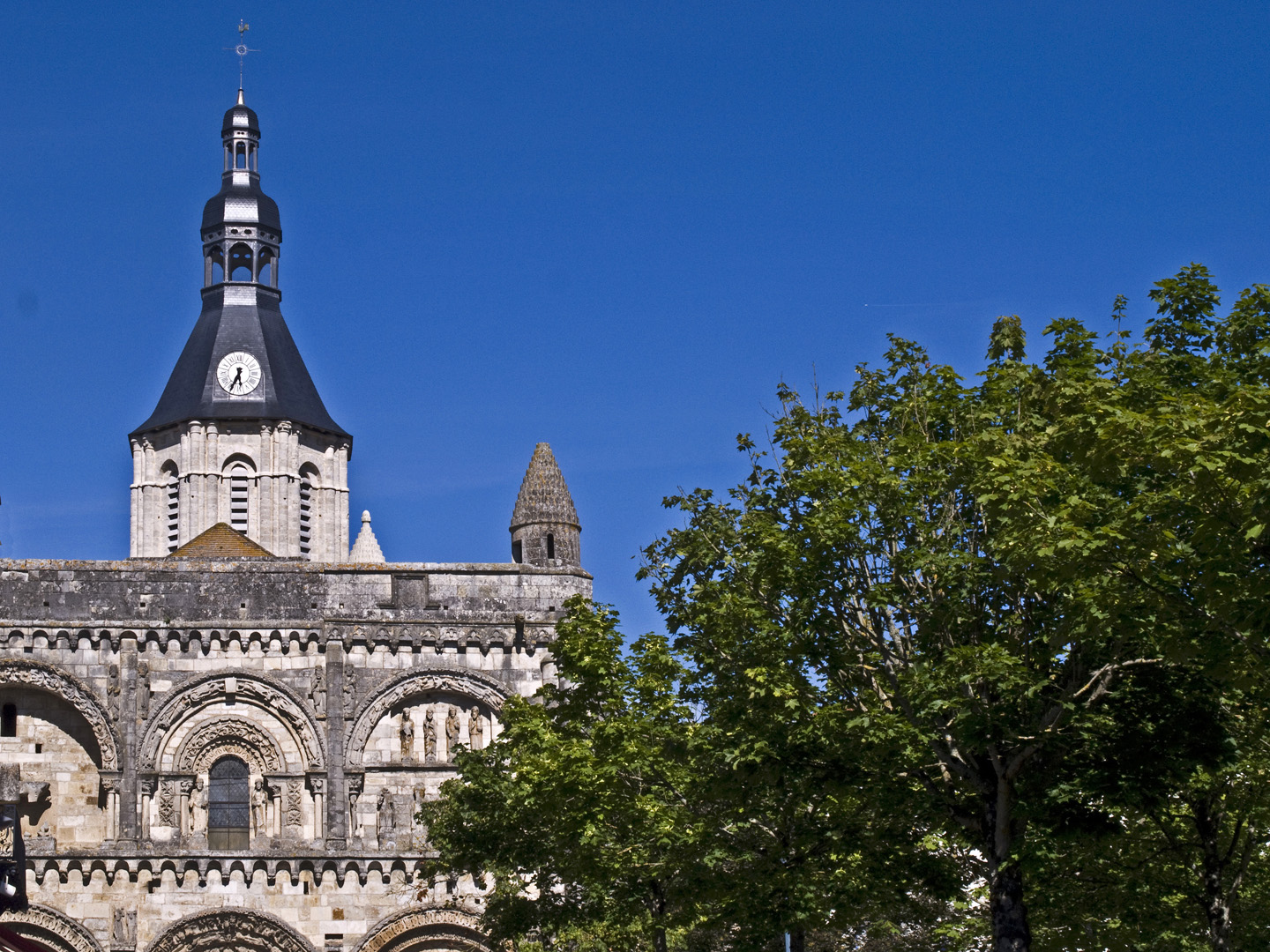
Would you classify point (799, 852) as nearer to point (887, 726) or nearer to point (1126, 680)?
point (887, 726)

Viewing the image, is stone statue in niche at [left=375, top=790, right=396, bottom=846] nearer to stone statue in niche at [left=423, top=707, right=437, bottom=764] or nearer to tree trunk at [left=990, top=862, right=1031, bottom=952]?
stone statue in niche at [left=423, top=707, right=437, bottom=764]

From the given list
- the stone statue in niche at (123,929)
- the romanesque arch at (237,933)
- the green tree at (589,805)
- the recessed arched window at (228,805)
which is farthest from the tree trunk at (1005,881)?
the recessed arched window at (228,805)

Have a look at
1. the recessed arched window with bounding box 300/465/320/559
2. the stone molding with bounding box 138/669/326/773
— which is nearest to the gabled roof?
the stone molding with bounding box 138/669/326/773

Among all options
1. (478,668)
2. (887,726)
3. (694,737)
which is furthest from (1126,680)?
(478,668)

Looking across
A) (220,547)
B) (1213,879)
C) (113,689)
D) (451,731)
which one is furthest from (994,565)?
(220,547)

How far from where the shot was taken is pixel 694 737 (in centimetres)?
2708

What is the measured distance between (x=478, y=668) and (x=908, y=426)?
19.1 metres

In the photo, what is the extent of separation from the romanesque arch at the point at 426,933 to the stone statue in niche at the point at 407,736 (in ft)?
11.1

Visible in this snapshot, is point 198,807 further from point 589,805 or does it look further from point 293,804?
point 589,805

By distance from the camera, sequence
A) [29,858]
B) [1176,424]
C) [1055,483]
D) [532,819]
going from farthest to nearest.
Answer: [29,858] → [532,819] → [1055,483] → [1176,424]

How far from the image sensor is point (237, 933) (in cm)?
4059

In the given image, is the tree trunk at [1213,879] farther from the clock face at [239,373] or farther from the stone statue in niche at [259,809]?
the clock face at [239,373]

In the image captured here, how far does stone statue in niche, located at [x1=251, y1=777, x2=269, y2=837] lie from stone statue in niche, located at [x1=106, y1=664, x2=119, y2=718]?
3.36 metres

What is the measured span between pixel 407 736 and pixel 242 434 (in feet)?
72.0
